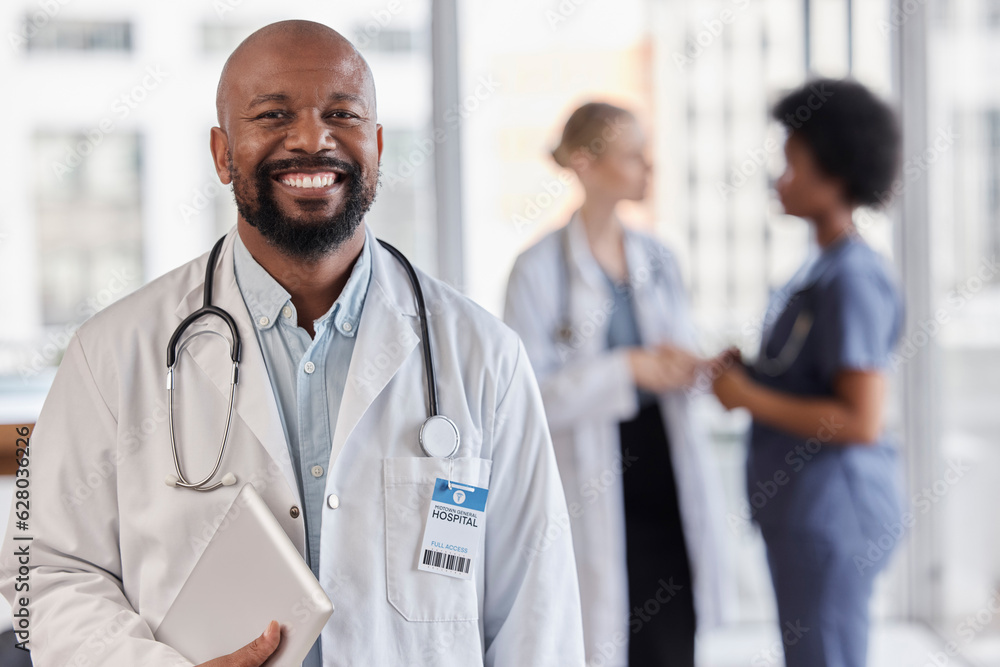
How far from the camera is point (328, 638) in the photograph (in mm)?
986

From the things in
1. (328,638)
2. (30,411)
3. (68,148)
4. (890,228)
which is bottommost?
(328,638)

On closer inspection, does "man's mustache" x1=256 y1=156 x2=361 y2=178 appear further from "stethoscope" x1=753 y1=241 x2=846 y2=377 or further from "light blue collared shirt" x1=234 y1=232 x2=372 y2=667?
"stethoscope" x1=753 y1=241 x2=846 y2=377

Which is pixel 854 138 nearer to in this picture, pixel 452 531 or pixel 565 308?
pixel 565 308

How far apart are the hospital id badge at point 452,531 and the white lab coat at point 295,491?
1cm

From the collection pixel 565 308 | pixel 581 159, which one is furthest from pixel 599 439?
pixel 581 159

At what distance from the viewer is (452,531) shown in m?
1.04

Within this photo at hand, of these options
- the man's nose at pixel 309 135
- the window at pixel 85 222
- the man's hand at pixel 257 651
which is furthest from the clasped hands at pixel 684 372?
the window at pixel 85 222

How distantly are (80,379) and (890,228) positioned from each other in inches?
96.2

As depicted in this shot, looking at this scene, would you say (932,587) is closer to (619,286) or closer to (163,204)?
(619,286)

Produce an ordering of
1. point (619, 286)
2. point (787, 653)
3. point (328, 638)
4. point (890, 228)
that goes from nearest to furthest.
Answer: point (328, 638) < point (787, 653) < point (619, 286) < point (890, 228)

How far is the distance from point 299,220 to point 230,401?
24cm

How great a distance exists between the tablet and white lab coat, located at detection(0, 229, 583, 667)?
40mm

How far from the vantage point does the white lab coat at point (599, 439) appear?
201 cm

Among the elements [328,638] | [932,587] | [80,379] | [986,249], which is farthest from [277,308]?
[932,587]
